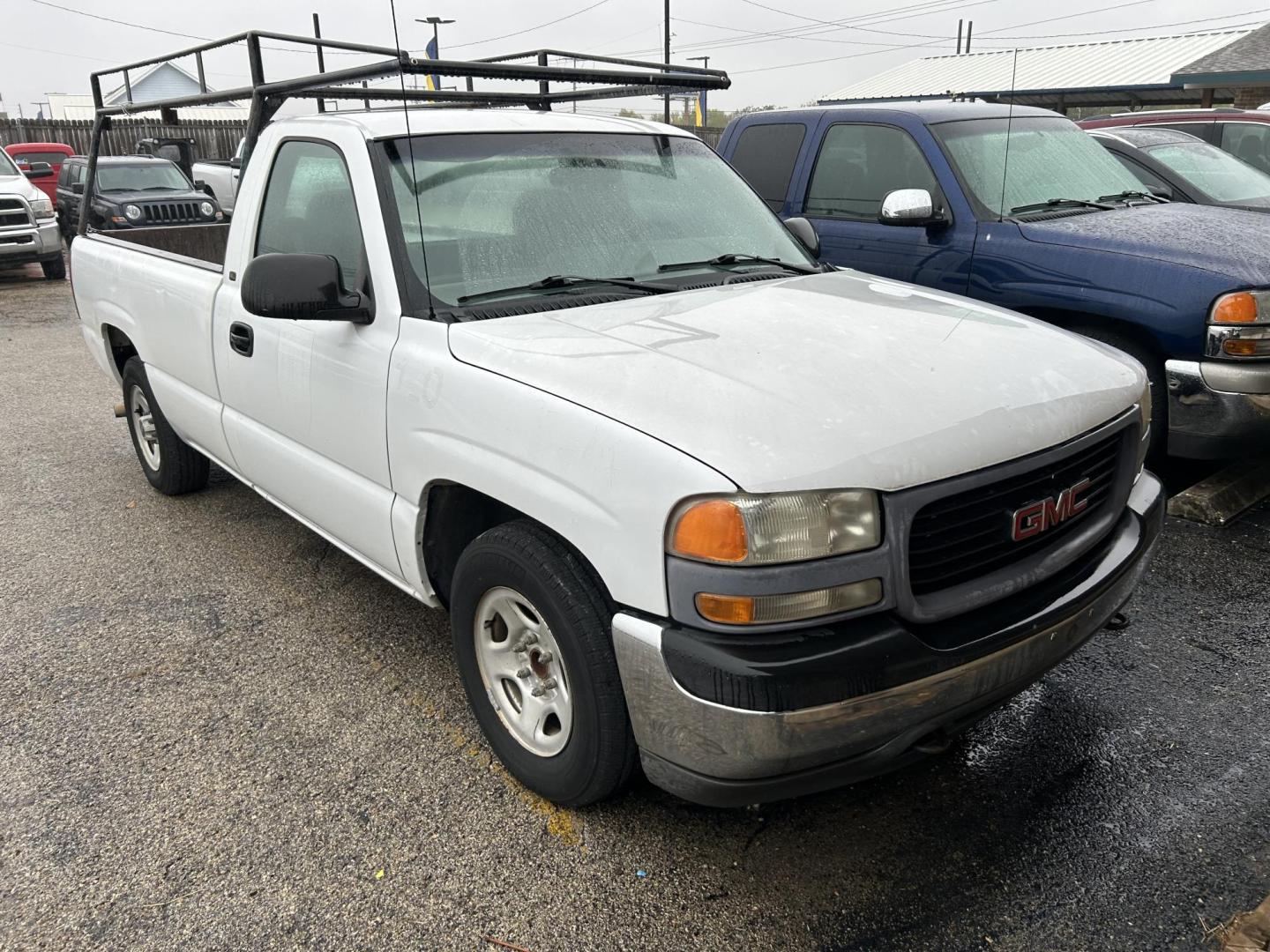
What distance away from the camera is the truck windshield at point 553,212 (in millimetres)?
3039

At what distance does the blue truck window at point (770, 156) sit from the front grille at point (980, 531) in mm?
4221

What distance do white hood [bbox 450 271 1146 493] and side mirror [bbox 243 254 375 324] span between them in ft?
1.46

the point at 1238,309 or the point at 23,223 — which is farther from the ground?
the point at 23,223

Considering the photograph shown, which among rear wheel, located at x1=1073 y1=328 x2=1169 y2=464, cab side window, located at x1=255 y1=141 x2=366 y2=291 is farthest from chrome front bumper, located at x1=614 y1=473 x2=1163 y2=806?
rear wheel, located at x1=1073 y1=328 x2=1169 y2=464

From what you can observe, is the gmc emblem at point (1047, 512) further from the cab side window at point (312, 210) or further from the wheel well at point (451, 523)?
the cab side window at point (312, 210)

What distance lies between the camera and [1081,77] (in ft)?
78.9

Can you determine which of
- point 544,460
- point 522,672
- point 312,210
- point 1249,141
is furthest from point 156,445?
point 1249,141

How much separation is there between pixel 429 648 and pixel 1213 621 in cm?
301

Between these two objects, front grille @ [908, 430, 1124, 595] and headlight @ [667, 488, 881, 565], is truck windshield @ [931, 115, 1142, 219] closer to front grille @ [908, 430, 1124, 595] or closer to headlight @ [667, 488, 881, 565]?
front grille @ [908, 430, 1124, 595]

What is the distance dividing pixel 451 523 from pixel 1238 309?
3.65m

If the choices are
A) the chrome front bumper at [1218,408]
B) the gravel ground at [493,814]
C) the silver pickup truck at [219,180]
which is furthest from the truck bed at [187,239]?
the silver pickup truck at [219,180]

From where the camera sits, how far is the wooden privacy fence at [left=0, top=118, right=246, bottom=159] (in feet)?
85.4

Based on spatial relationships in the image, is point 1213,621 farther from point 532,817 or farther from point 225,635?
point 225,635

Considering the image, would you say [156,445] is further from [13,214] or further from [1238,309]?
[13,214]
